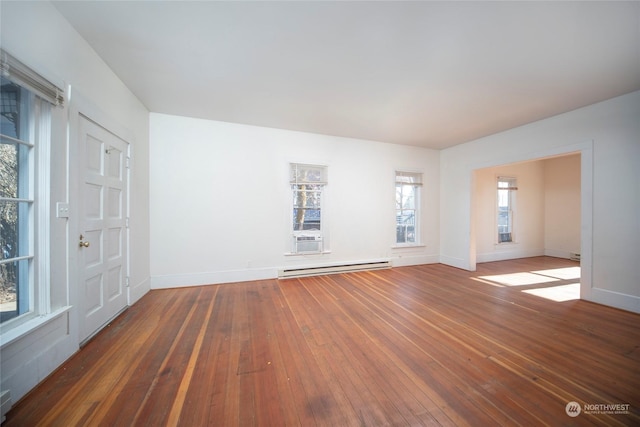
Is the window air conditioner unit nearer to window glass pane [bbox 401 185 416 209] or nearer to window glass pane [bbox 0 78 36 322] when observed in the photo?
window glass pane [bbox 401 185 416 209]

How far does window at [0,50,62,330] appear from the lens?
1415 millimetres

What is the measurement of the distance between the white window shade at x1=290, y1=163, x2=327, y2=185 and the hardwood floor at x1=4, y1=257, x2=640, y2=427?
2196mm

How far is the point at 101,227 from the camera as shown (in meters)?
2.26

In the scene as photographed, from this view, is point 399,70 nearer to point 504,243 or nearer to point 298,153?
point 298,153

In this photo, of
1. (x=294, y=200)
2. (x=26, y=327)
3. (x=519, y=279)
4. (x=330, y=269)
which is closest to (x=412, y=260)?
(x=519, y=279)

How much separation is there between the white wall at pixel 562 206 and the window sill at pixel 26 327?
9368mm

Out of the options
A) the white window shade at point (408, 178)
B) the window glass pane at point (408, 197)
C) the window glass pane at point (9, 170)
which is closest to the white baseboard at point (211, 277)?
the window glass pane at point (9, 170)

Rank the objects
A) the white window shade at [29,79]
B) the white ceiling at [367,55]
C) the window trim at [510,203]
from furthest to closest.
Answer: the window trim at [510,203]
the white ceiling at [367,55]
the white window shade at [29,79]

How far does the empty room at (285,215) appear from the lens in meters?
1.44

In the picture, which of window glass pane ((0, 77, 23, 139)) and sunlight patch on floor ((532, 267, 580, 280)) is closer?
window glass pane ((0, 77, 23, 139))

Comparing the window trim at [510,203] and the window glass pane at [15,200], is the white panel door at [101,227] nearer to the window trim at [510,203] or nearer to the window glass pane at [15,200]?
the window glass pane at [15,200]

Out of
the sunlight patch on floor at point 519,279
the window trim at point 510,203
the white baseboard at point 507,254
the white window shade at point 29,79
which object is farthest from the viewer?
the window trim at point 510,203

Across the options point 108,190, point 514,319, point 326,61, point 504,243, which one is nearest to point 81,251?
point 108,190

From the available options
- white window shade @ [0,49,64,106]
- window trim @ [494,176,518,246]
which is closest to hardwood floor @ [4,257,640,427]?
white window shade @ [0,49,64,106]
